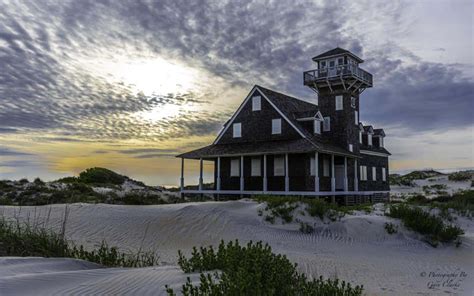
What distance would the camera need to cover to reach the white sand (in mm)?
5383

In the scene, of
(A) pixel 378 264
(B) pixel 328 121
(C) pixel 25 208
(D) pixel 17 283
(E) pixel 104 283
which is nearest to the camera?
(D) pixel 17 283

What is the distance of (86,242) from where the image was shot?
36.4 feet

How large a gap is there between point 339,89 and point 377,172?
9752mm

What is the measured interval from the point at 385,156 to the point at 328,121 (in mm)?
10402

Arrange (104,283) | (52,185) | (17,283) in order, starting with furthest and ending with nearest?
1. (52,185)
2. (104,283)
3. (17,283)

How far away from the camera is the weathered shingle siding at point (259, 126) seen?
28.6 m

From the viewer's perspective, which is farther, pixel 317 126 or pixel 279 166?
pixel 317 126

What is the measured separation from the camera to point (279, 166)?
91.6ft

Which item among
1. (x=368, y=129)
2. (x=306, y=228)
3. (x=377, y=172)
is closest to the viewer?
(x=306, y=228)

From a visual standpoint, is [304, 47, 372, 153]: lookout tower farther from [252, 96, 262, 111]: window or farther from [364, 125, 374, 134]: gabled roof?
[364, 125, 374, 134]: gabled roof

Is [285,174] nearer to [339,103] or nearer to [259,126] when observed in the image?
[259,126]

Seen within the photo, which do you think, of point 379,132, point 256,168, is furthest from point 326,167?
point 379,132

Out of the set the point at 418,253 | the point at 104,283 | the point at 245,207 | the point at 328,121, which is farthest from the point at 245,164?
the point at 104,283

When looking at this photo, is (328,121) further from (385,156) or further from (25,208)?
(25,208)
